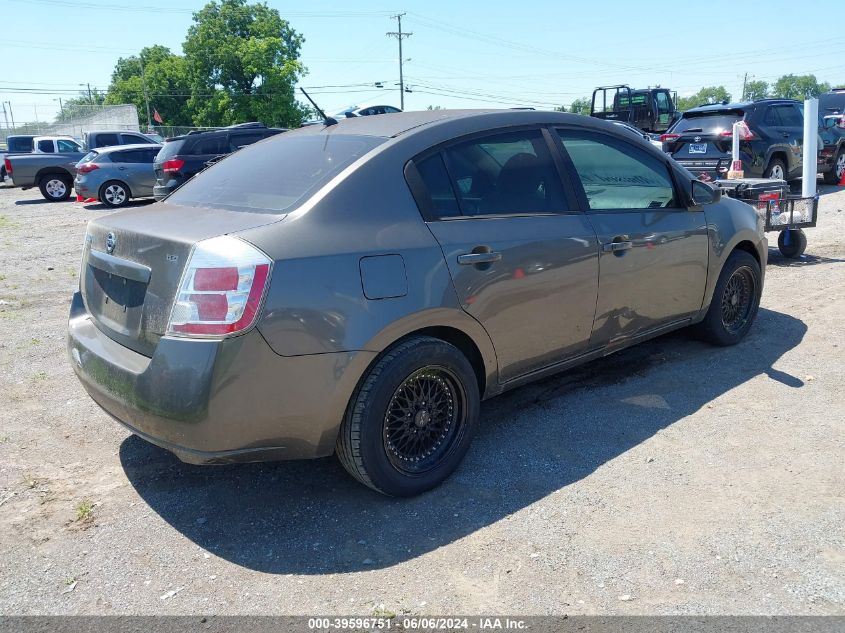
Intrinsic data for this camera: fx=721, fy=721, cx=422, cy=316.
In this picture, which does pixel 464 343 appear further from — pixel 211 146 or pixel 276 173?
pixel 211 146

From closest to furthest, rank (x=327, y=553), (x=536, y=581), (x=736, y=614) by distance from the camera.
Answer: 1. (x=736, y=614)
2. (x=536, y=581)
3. (x=327, y=553)

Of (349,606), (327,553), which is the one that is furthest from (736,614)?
(327,553)

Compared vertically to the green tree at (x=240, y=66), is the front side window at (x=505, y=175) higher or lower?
lower

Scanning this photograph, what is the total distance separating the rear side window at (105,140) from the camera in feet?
74.6

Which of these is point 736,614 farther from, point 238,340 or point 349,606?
point 238,340

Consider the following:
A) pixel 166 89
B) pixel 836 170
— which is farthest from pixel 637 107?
pixel 166 89

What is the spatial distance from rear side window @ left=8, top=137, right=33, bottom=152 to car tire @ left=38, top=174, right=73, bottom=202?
5.20m

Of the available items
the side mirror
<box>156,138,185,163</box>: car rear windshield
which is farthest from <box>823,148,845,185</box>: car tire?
<box>156,138,185,163</box>: car rear windshield

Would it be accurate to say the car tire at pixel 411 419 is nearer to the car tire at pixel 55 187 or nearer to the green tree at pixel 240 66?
the car tire at pixel 55 187

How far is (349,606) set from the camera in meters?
2.68

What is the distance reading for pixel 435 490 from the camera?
3.50 m

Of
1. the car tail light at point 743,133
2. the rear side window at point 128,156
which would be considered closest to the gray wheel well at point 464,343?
the car tail light at point 743,133

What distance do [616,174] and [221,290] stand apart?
9.05ft

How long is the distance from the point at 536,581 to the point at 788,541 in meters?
Answer: 1.12
